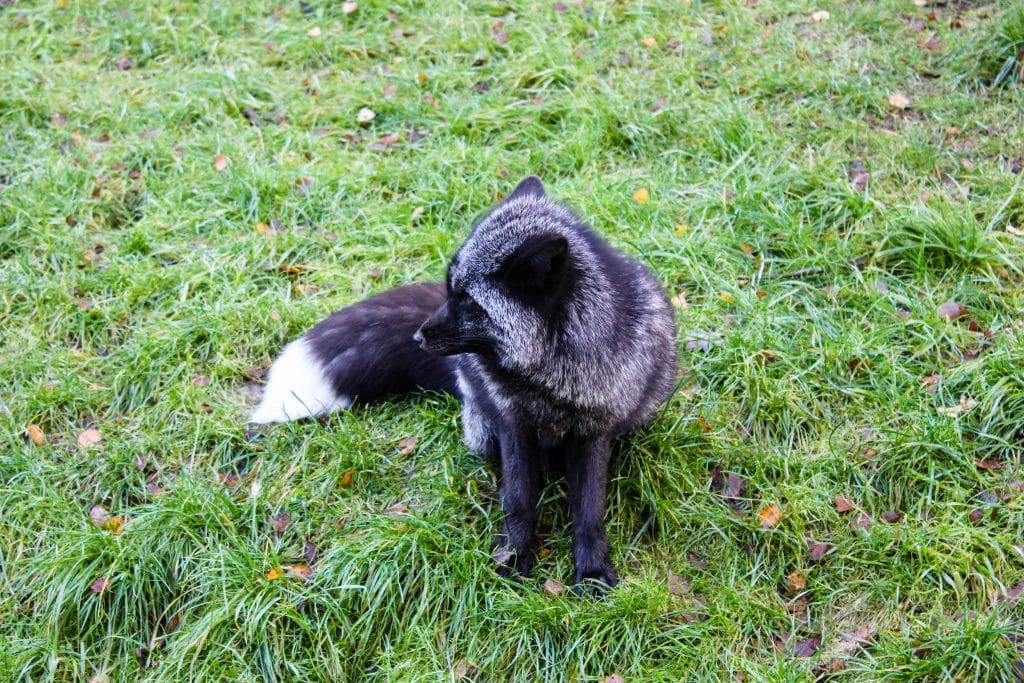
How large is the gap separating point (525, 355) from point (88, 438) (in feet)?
8.08

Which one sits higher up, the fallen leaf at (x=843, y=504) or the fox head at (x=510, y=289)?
the fox head at (x=510, y=289)

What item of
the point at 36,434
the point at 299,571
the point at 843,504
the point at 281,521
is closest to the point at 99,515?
the point at 36,434

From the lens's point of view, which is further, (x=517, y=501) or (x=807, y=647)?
(x=517, y=501)

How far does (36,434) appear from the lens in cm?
448

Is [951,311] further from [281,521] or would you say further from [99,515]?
[99,515]

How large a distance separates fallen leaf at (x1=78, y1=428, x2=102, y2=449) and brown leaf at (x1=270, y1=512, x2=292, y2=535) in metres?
1.11

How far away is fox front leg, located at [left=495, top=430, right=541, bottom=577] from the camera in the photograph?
3.82 metres

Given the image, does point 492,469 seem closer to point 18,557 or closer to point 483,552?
point 483,552

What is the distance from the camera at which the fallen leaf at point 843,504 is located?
3.96 m

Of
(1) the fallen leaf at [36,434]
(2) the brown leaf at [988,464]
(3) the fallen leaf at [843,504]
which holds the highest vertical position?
(1) the fallen leaf at [36,434]

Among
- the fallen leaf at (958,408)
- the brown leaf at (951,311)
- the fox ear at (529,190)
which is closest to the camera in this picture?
the fox ear at (529,190)

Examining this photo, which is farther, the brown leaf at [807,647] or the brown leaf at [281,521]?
the brown leaf at [281,521]

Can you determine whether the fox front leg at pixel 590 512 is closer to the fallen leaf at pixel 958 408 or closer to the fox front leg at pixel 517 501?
the fox front leg at pixel 517 501

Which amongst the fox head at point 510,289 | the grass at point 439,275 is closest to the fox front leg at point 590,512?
the grass at point 439,275
